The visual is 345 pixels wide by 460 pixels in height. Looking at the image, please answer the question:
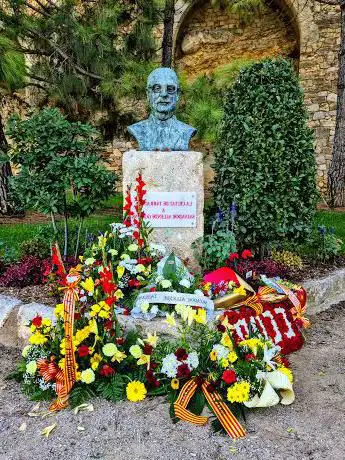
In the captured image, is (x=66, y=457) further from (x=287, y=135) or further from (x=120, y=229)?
(x=287, y=135)

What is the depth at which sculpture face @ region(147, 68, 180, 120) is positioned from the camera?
403cm

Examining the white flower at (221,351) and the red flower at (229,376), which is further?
the white flower at (221,351)

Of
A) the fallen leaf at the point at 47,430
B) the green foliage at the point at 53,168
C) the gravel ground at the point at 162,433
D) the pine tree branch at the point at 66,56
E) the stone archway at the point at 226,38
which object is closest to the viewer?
the gravel ground at the point at 162,433

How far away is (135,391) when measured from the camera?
98.6 inches

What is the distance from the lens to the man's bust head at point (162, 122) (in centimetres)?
405

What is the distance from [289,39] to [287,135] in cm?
867

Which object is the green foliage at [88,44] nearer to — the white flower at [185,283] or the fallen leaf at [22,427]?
the white flower at [185,283]

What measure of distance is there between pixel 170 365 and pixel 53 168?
2.11 meters

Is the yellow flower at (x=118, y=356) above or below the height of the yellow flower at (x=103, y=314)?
below

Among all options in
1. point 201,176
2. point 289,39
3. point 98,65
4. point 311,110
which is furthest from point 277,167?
point 289,39

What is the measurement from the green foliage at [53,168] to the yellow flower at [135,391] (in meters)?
1.86

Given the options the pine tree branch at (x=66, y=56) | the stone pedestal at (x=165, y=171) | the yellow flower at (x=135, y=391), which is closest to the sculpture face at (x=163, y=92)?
the stone pedestal at (x=165, y=171)

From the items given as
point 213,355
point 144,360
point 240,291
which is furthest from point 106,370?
point 240,291

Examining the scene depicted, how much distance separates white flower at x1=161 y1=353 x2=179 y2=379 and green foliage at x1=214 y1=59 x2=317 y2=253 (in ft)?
6.70
